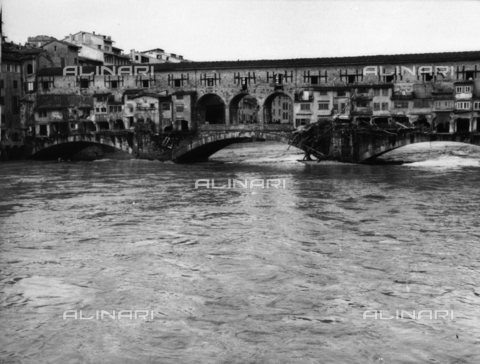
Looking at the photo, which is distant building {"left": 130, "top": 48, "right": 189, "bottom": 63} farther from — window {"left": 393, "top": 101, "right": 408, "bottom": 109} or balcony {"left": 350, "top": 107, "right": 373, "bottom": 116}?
window {"left": 393, "top": 101, "right": 408, "bottom": 109}

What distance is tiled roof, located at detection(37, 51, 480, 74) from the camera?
133 ft

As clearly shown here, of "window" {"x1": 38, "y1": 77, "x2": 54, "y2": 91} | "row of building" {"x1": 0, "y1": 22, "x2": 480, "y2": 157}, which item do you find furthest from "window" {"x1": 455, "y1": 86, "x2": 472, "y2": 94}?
"window" {"x1": 38, "y1": 77, "x2": 54, "y2": 91}

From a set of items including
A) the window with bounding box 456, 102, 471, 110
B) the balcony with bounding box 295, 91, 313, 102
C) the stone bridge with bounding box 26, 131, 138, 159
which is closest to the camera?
the window with bounding box 456, 102, 471, 110

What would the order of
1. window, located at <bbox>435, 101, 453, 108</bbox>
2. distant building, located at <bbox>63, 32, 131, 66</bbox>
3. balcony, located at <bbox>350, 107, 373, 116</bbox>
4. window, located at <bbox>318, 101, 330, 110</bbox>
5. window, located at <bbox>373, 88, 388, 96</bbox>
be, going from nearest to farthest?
1. window, located at <bbox>435, 101, 453, 108</bbox>
2. window, located at <bbox>373, 88, 388, 96</bbox>
3. balcony, located at <bbox>350, 107, 373, 116</bbox>
4. window, located at <bbox>318, 101, 330, 110</bbox>
5. distant building, located at <bbox>63, 32, 131, 66</bbox>

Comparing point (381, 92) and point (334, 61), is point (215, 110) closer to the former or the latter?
point (334, 61)

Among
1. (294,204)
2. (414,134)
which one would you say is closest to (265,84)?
(414,134)

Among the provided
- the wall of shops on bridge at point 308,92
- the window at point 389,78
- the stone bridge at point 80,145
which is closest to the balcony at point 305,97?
the wall of shops on bridge at point 308,92

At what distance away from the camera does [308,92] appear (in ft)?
143

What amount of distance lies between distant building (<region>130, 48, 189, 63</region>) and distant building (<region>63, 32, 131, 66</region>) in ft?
3.96

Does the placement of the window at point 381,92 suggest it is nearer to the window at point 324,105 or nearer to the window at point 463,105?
the window at point 324,105

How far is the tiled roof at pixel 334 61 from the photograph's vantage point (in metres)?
40.6

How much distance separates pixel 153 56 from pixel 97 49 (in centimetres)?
1046

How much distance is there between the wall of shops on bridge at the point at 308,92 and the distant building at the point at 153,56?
64.8ft

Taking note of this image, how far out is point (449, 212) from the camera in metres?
17.6
